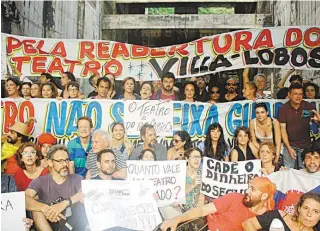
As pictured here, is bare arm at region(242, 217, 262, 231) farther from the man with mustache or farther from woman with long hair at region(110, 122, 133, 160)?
woman with long hair at region(110, 122, 133, 160)

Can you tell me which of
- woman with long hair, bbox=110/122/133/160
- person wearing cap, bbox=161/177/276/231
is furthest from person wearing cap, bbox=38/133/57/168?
person wearing cap, bbox=161/177/276/231

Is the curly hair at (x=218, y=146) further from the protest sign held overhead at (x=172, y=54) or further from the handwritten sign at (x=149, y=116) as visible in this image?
the protest sign held overhead at (x=172, y=54)

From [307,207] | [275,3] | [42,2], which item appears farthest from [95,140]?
[275,3]

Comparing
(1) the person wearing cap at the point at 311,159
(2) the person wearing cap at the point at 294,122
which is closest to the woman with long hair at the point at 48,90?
(2) the person wearing cap at the point at 294,122

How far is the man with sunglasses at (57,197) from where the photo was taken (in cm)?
366

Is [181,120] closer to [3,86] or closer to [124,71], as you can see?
[124,71]

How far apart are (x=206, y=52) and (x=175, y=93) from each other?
17.1 inches

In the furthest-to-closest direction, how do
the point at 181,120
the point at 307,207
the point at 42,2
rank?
the point at 42,2 < the point at 181,120 < the point at 307,207

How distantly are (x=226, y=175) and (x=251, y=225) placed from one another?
438 mm

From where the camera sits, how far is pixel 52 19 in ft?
14.1

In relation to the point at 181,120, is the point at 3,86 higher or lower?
higher

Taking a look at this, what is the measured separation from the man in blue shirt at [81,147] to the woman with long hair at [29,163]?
0.82 feet

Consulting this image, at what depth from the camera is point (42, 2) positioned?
13.9 ft

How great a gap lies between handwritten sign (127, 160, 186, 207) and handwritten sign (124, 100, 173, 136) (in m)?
0.26
